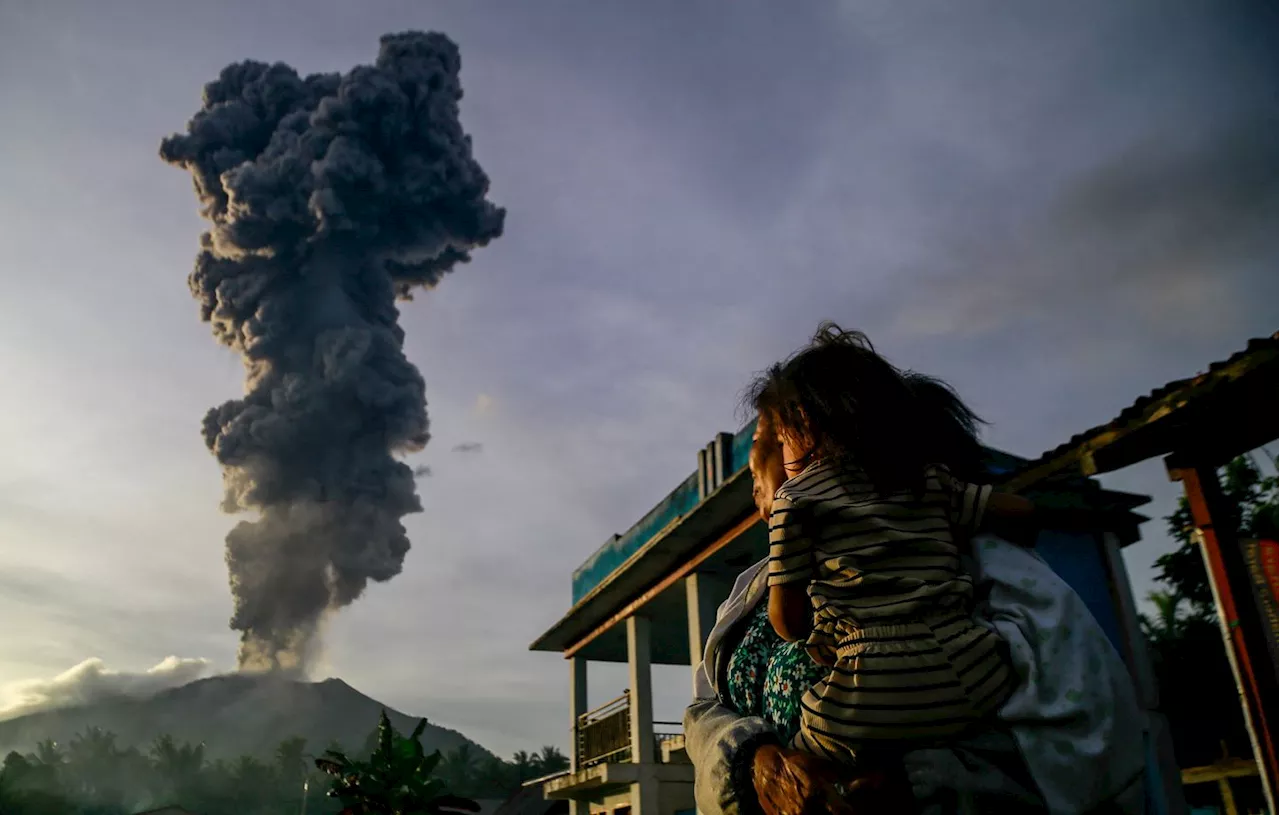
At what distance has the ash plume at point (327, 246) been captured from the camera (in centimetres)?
6531

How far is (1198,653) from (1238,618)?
1329 centimetres

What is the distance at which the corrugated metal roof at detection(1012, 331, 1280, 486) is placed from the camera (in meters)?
4.84

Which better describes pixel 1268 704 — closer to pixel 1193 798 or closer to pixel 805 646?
pixel 805 646

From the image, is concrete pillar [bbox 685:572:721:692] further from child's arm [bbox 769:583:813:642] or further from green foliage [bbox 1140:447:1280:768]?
child's arm [bbox 769:583:813:642]

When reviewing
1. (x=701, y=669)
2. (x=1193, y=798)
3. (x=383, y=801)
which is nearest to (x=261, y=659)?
(x=383, y=801)

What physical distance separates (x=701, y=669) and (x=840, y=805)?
60cm

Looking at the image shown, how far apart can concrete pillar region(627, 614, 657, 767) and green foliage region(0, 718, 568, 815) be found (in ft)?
9.93

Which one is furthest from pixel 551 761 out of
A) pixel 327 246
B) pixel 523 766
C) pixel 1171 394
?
pixel 1171 394

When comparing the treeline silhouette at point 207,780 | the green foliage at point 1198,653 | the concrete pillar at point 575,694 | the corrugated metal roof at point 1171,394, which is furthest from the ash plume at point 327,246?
the corrugated metal roof at point 1171,394

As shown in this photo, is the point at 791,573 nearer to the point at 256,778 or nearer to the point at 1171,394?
the point at 1171,394

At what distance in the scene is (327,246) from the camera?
69.9m

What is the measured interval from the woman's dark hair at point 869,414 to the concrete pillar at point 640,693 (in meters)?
14.0

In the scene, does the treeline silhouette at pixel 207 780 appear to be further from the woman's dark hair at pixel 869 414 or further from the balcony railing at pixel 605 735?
the woman's dark hair at pixel 869 414

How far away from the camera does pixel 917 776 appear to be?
3.90ft
